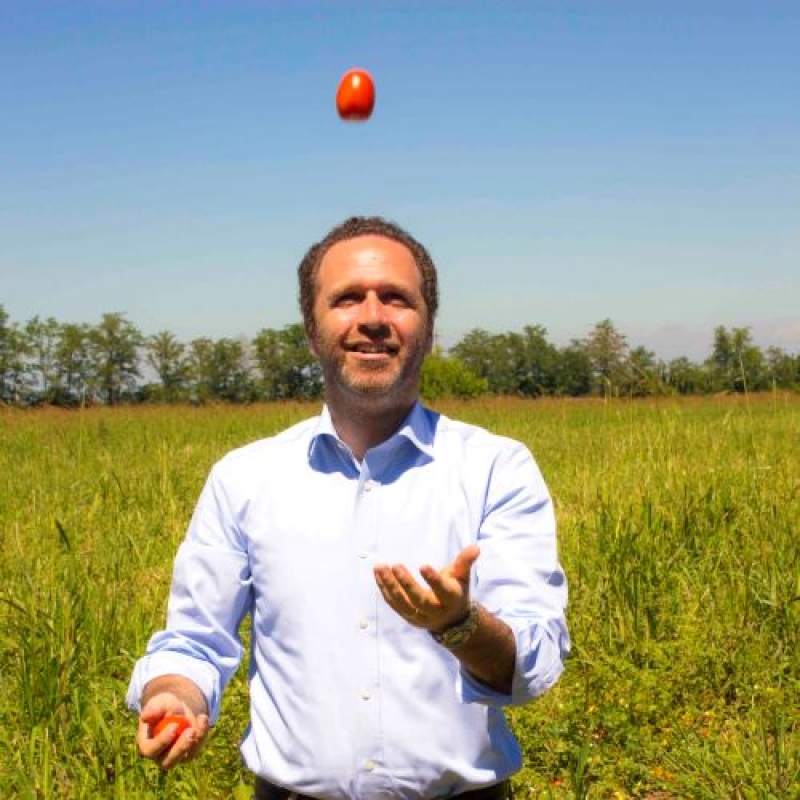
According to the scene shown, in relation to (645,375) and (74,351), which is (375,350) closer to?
(645,375)

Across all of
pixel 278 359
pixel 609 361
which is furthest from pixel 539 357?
pixel 609 361

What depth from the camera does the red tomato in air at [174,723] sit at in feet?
4.96

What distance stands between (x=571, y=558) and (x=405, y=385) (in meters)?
2.90

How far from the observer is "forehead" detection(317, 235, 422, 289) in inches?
69.5

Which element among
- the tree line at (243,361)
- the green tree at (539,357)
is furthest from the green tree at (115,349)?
the green tree at (539,357)

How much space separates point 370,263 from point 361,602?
2.04 feet

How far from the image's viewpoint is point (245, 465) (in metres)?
1.76

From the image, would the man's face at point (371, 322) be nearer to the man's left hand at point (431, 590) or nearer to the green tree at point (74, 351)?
the man's left hand at point (431, 590)

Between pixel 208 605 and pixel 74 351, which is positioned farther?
pixel 74 351

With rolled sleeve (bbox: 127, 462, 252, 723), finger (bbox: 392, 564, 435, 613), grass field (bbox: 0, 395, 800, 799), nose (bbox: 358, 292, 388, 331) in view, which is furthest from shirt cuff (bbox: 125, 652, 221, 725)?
grass field (bbox: 0, 395, 800, 799)

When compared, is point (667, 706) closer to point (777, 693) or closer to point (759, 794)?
point (777, 693)

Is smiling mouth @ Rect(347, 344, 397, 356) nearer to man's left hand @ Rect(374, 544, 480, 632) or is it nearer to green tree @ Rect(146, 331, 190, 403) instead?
man's left hand @ Rect(374, 544, 480, 632)

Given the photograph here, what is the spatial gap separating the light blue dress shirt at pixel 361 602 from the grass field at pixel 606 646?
1.07 meters

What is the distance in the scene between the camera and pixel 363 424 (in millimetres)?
1771
